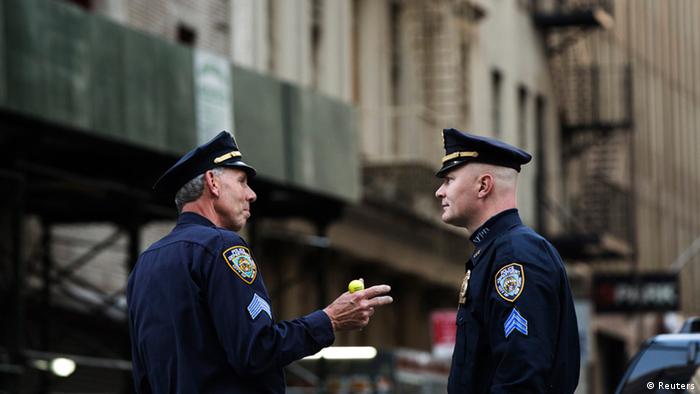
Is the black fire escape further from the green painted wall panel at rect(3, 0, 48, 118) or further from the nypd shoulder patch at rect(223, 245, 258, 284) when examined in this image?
the nypd shoulder patch at rect(223, 245, 258, 284)

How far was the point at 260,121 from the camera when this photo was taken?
21859 millimetres

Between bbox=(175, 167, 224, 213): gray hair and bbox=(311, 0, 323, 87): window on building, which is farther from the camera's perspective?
bbox=(311, 0, 323, 87): window on building

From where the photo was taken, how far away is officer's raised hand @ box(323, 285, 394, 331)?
289 inches

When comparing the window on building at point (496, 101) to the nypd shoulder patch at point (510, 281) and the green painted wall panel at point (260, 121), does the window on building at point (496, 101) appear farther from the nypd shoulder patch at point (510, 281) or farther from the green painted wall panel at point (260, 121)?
the nypd shoulder patch at point (510, 281)

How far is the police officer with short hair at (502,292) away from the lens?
22.9 ft

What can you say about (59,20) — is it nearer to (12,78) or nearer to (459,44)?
(12,78)

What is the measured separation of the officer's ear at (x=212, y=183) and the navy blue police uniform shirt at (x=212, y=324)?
0.19 m

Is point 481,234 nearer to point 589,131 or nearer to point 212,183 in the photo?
point 212,183

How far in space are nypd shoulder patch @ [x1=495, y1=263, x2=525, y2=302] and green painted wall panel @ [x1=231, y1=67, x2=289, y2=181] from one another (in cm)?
1398

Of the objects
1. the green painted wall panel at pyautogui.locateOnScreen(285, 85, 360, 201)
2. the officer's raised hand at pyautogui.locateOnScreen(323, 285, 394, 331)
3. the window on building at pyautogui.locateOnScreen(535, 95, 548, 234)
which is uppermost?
the window on building at pyautogui.locateOnScreen(535, 95, 548, 234)

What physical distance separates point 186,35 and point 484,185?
1960 cm

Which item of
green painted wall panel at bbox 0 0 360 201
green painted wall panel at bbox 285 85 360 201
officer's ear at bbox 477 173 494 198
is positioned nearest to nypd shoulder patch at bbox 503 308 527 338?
officer's ear at bbox 477 173 494 198

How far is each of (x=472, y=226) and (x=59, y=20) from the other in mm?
10838

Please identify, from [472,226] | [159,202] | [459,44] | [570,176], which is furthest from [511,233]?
[570,176]
